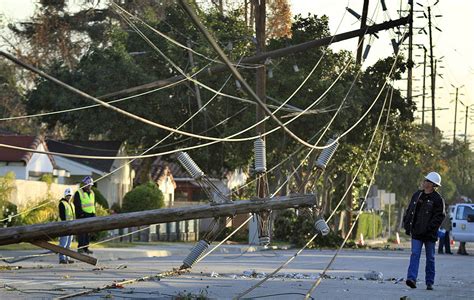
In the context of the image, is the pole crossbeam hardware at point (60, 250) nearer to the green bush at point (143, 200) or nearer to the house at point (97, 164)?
the green bush at point (143, 200)

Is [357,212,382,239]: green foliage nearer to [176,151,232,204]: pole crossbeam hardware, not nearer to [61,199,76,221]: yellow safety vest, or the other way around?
[61,199,76,221]: yellow safety vest

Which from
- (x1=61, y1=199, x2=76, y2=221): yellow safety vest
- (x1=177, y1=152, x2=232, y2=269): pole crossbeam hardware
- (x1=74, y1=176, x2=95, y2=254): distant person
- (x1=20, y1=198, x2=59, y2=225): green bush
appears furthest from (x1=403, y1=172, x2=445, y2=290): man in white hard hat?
(x1=20, y1=198, x2=59, y2=225): green bush

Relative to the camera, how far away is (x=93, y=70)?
51656mm

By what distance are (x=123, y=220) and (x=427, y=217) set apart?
22.7 ft

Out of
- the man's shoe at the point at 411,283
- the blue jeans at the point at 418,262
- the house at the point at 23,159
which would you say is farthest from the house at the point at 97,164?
the man's shoe at the point at 411,283

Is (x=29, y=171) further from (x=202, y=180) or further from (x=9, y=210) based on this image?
(x=202, y=180)

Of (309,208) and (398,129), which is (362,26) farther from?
(398,129)

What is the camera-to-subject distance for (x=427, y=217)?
1858 cm

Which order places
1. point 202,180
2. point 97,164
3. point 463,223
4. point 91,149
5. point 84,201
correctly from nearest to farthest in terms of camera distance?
point 202,180
point 84,201
point 463,223
point 97,164
point 91,149

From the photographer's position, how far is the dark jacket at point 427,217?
60.8ft

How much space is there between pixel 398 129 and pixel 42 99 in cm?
1672

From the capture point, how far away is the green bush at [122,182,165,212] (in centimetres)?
4750

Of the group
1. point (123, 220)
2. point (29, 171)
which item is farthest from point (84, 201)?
point (29, 171)

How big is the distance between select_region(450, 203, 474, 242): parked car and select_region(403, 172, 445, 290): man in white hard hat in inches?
991
